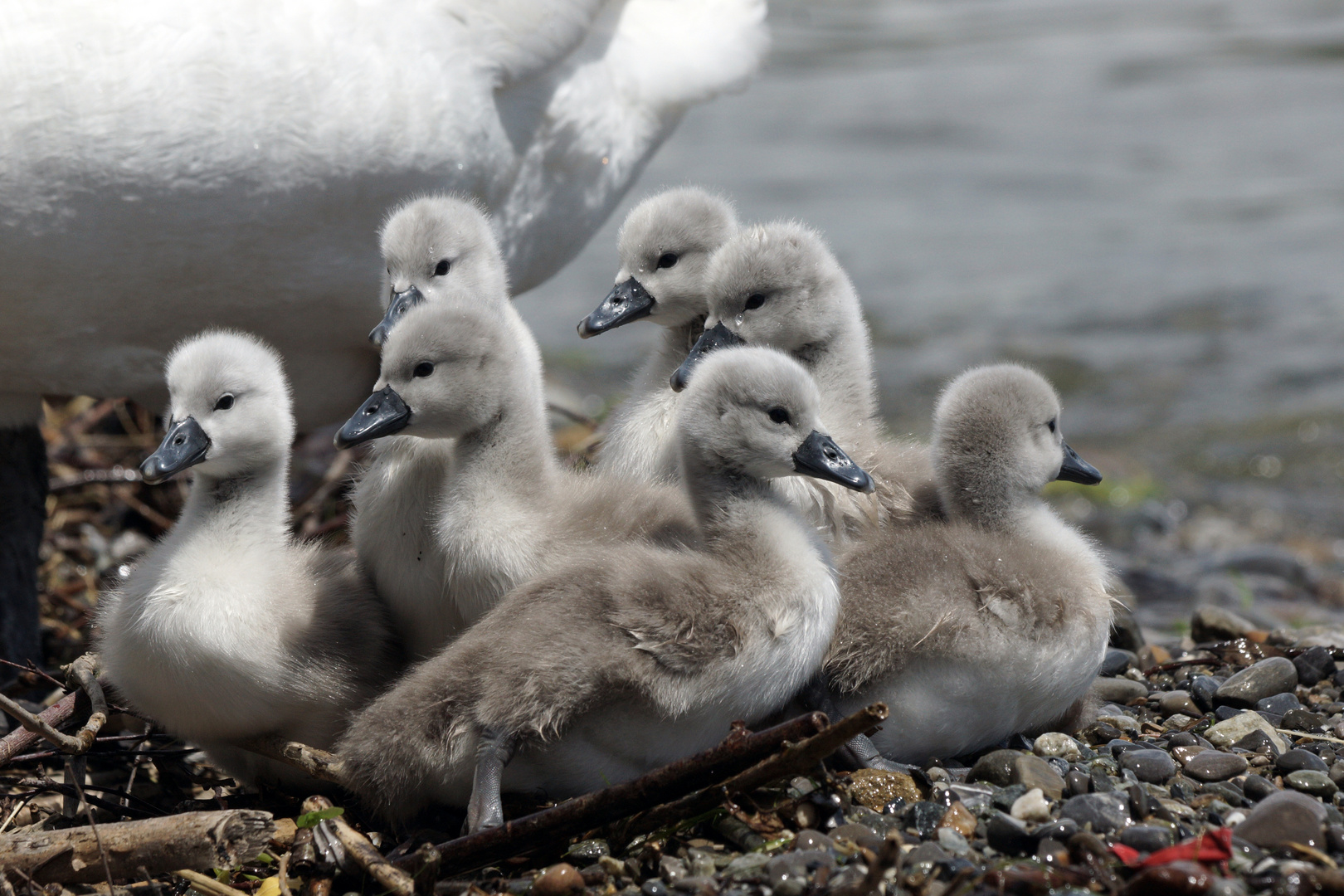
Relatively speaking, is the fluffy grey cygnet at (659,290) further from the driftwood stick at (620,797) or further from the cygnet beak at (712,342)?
the driftwood stick at (620,797)

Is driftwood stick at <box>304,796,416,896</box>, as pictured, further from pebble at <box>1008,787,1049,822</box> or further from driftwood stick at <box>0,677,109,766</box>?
pebble at <box>1008,787,1049,822</box>

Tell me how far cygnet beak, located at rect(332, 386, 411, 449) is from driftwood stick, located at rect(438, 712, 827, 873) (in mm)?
924

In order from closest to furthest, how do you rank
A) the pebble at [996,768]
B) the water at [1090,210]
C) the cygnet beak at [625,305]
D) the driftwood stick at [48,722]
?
the pebble at [996,768] < the driftwood stick at [48,722] < the cygnet beak at [625,305] < the water at [1090,210]

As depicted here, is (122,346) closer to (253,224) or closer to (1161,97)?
(253,224)

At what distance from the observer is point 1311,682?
4293 millimetres

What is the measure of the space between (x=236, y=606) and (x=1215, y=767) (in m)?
2.28

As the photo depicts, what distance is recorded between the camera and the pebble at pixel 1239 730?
12.1ft

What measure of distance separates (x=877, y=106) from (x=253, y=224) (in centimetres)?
1528

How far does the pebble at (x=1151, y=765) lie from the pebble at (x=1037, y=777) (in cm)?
21

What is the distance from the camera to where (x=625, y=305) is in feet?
14.1

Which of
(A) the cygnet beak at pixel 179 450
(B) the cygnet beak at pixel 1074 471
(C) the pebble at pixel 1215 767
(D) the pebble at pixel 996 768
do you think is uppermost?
(A) the cygnet beak at pixel 179 450

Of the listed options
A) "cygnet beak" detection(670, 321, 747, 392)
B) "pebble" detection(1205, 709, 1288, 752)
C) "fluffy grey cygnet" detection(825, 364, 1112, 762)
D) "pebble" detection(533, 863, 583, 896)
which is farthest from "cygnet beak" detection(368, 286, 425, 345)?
"pebble" detection(1205, 709, 1288, 752)

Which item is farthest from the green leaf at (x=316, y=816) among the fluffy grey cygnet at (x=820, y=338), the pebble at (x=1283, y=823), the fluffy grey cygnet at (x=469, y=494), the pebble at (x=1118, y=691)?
the pebble at (x=1118, y=691)

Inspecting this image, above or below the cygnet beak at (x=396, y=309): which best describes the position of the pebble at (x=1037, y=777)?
below
